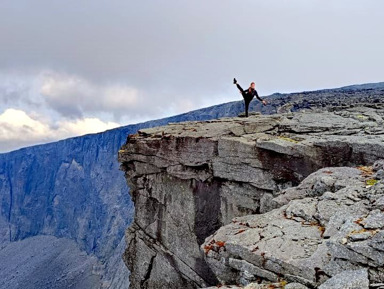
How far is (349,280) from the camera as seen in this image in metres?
5.65

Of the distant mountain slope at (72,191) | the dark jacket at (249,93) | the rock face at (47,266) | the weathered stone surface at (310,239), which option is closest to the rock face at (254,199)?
the weathered stone surface at (310,239)

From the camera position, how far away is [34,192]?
115 meters

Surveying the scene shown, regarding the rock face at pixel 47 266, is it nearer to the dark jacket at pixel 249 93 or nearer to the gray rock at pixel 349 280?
the dark jacket at pixel 249 93

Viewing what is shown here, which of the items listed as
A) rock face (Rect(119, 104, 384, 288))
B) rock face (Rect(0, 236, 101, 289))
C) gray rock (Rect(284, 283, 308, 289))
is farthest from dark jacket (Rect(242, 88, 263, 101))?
rock face (Rect(0, 236, 101, 289))

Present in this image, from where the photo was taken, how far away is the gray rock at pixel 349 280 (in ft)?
18.0

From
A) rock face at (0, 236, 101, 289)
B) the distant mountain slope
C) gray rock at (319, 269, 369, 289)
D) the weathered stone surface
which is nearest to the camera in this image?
gray rock at (319, 269, 369, 289)

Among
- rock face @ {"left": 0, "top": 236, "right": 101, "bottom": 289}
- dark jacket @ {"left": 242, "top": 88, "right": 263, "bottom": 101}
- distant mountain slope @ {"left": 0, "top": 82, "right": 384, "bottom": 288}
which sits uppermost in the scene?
dark jacket @ {"left": 242, "top": 88, "right": 263, "bottom": 101}

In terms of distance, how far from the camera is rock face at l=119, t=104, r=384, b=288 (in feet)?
24.6

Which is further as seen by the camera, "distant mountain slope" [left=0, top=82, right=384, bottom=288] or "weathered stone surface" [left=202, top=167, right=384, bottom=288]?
"distant mountain slope" [left=0, top=82, right=384, bottom=288]

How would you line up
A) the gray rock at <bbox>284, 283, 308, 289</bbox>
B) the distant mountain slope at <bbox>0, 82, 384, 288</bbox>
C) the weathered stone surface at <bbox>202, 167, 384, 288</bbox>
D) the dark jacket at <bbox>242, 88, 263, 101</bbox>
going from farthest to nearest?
the distant mountain slope at <bbox>0, 82, 384, 288</bbox>, the dark jacket at <bbox>242, 88, 263, 101</bbox>, the gray rock at <bbox>284, 283, 308, 289</bbox>, the weathered stone surface at <bbox>202, 167, 384, 288</bbox>

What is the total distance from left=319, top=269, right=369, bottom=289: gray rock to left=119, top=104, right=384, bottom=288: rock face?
255mm

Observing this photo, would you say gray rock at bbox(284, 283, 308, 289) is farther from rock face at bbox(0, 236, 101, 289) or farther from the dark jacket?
rock face at bbox(0, 236, 101, 289)

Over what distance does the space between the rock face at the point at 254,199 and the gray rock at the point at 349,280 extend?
0.25 meters

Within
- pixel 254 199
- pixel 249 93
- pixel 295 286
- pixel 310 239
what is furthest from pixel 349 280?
pixel 249 93
